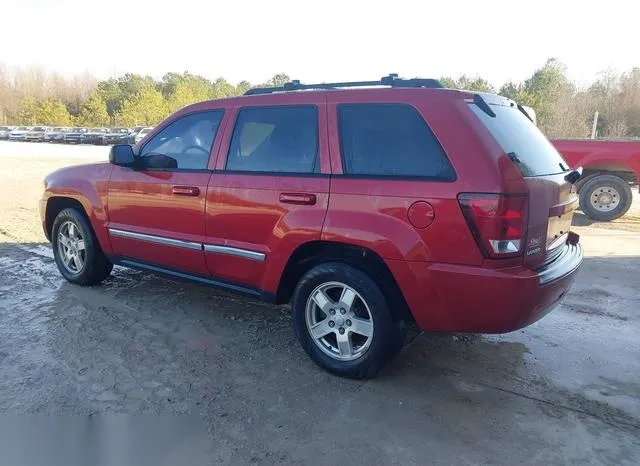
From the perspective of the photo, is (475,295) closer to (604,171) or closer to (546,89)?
(604,171)

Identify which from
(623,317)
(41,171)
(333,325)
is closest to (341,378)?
(333,325)

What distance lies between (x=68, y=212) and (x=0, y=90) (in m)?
89.4

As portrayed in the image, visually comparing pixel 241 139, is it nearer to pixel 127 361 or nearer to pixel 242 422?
pixel 127 361

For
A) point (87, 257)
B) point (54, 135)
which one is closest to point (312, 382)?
point (87, 257)

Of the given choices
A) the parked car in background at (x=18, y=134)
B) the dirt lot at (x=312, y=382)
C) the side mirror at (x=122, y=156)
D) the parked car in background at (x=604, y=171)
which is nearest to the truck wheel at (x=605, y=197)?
the parked car in background at (x=604, y=171)

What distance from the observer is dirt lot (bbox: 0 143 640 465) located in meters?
2.75

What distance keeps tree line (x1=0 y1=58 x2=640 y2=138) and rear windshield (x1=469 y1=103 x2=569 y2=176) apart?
10.2 feet

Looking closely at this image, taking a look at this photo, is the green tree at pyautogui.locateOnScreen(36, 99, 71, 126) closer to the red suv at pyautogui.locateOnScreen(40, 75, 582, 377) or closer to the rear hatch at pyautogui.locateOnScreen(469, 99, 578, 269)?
the red suv at pyautogui.locateOnScreen(40, 75, 582, 377)

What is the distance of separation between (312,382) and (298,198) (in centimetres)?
124

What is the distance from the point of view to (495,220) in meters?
2.82

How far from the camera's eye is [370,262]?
11.0 ft

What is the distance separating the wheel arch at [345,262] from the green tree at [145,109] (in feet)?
200

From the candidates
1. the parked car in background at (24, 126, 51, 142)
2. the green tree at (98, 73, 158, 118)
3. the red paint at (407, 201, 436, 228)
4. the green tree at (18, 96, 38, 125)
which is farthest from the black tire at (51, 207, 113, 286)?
the green tree at (18, 96, 38, 125)

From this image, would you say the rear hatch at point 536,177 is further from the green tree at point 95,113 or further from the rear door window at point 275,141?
the green tree at point 95,113
